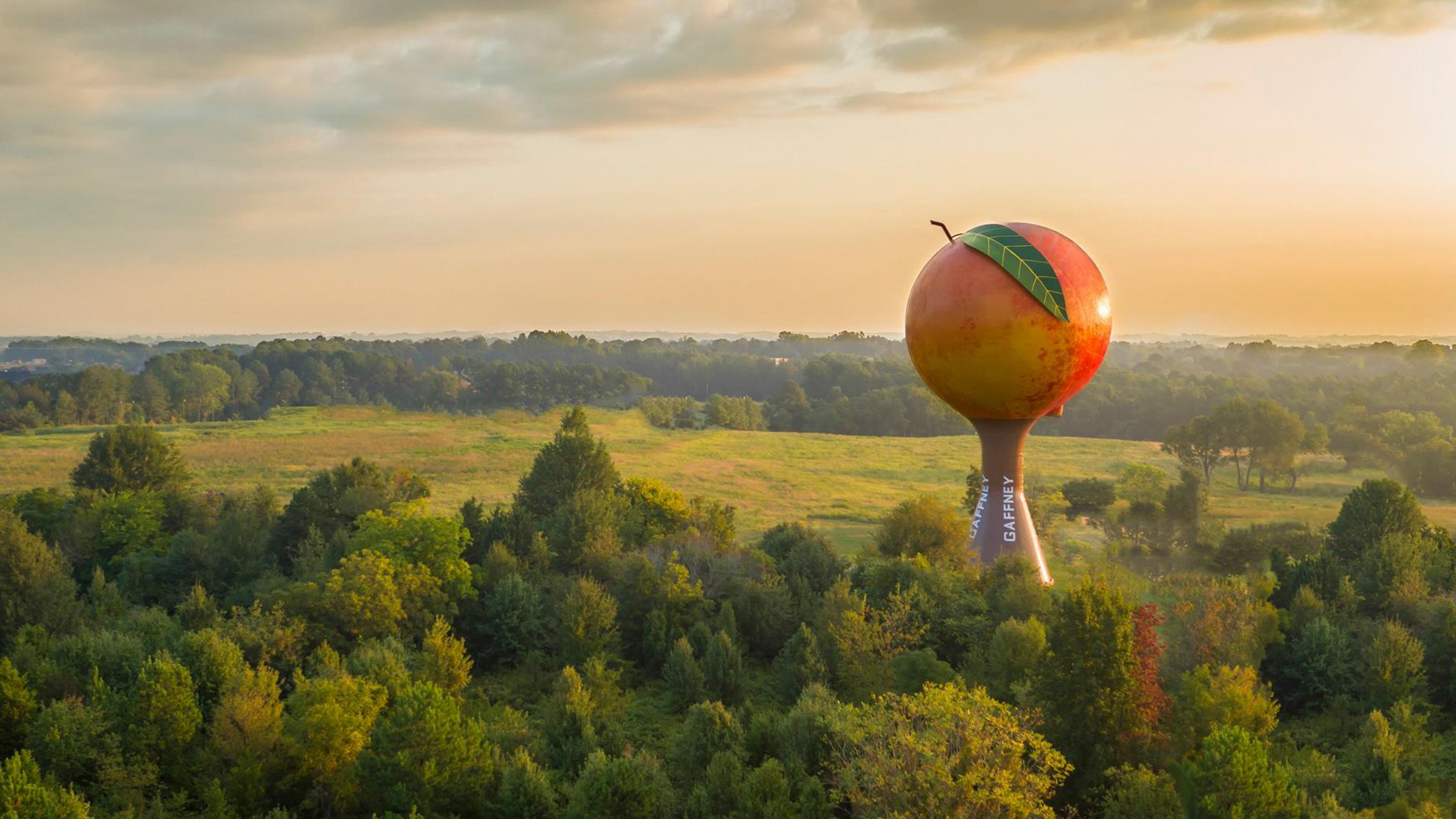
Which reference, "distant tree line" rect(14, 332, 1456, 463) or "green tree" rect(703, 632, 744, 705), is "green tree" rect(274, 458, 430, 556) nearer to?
"green tree" rect(703, 632, 744, 705)

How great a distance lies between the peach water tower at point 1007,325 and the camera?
119 ft

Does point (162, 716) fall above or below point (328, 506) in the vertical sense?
below

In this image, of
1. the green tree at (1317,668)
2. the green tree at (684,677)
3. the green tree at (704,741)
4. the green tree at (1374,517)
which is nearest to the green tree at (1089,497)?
the green tree at (1374,517)

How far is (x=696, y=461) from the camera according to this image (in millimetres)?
99312

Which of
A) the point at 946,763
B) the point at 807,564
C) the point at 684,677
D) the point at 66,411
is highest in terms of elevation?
the point at 66,411

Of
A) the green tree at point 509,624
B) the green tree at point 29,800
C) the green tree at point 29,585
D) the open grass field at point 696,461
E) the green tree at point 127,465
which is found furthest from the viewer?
the open grass field at point 696,461

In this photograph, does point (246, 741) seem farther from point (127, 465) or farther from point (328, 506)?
point (127, 465)

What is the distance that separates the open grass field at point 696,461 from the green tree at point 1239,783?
3867 centimetres

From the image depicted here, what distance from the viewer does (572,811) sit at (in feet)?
86.8

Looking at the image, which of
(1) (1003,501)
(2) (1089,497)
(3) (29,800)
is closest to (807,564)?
(1) (1003,501)

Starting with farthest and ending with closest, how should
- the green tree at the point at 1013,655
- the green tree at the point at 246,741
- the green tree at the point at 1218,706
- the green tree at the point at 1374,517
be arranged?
the green tree at the point at 1374,517
the green tree at the point at 1013,655
the green tree at the point at 1218,706
the green tree at the point at 246,741

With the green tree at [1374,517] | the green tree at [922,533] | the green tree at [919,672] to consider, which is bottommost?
the green tree at [919,672]

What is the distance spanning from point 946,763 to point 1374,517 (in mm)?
35263

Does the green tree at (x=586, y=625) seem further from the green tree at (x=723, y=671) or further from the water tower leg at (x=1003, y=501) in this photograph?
the water tower leg at (x=1003, y=501)
